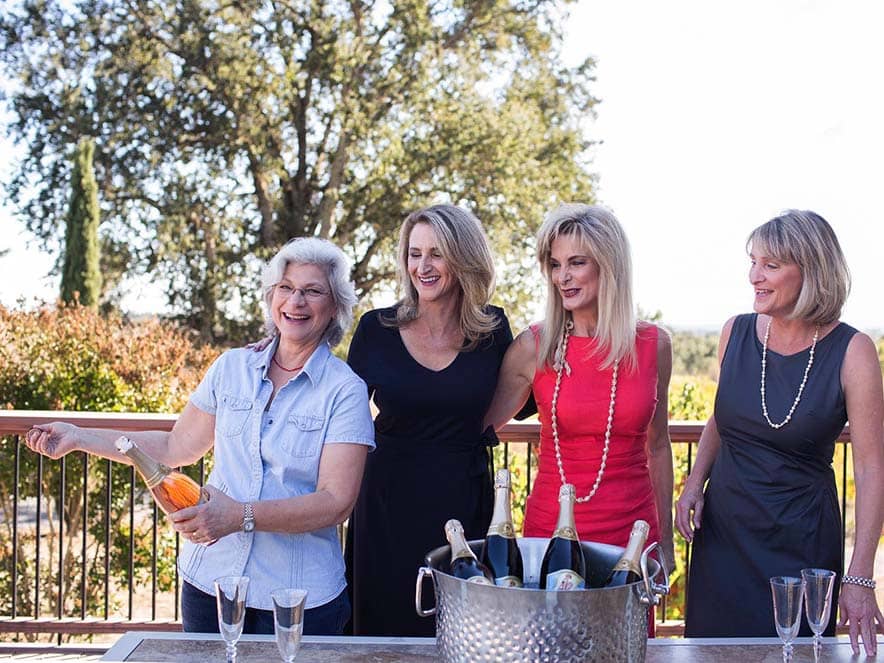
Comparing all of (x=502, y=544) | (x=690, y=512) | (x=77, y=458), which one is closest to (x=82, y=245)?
(x=77, y=458)

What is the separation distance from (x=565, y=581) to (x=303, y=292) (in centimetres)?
93

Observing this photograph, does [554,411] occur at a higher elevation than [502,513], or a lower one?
higher

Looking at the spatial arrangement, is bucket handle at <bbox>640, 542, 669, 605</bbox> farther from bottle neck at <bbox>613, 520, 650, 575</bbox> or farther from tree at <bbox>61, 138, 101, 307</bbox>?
tree at <bbox>61, 138, 101, 307</bbox>

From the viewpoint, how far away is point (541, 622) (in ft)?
4.03

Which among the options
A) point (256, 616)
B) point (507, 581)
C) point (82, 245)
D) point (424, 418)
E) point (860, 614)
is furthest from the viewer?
point (82, 245)

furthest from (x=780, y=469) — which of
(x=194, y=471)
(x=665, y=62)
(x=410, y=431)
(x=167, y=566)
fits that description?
(x=665, y=62)

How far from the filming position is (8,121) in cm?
1400

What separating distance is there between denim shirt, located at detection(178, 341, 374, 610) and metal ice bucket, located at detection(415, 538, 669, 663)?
0.64 metres

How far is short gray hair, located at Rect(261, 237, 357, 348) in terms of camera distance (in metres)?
2.04

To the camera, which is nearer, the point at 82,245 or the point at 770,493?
the point at 770,493

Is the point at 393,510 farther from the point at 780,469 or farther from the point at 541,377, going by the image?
the point at 780,469

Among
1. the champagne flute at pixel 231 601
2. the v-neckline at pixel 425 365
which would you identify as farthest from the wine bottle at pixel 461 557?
the v-neckline at pixel 425 365

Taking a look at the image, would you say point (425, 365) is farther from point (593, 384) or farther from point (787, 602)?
point (787, 602)

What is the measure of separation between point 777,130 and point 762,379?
34452 millimetres
